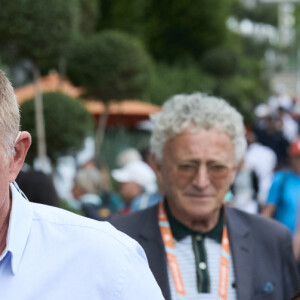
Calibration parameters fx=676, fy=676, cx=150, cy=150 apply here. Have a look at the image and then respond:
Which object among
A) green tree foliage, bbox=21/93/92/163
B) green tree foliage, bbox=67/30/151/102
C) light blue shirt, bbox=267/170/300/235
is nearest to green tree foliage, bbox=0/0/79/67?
green tree foliage, bbox=21/93/92/163

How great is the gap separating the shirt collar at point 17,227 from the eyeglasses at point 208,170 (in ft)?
3.90

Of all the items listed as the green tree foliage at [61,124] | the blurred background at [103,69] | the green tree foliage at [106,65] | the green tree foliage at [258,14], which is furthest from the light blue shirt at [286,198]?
the green tree foliage at [258,14]

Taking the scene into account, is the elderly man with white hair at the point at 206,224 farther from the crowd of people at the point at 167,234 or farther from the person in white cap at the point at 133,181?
the person in white cap at the point at 133,181

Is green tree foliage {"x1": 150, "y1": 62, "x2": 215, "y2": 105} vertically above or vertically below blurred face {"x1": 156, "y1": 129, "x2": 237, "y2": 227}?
below

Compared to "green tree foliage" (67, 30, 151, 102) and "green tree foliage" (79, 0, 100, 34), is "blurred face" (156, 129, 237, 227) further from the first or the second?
"green tree foliage" (79, 0, 100, 34)

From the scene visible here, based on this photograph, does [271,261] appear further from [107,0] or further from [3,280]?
[107,0]

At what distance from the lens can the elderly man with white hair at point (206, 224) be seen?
250 cm

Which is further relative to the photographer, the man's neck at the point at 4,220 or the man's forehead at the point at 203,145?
the man's forehead at the point at 203,145

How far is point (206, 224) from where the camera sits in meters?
2.65

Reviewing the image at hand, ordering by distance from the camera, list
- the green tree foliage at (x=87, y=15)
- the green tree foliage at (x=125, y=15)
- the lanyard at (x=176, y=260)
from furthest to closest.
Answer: the green tree foliage at (x=125, y=15), the green tree foliage at (x=87, y=15), the lanyard at (x=176, y=260)

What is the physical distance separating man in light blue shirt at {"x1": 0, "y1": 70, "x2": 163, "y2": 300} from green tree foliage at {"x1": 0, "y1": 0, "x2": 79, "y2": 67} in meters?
5.51

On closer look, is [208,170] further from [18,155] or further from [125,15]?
[125,15]

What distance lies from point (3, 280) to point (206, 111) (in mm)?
1438

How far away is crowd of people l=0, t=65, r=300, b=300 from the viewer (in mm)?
1447
